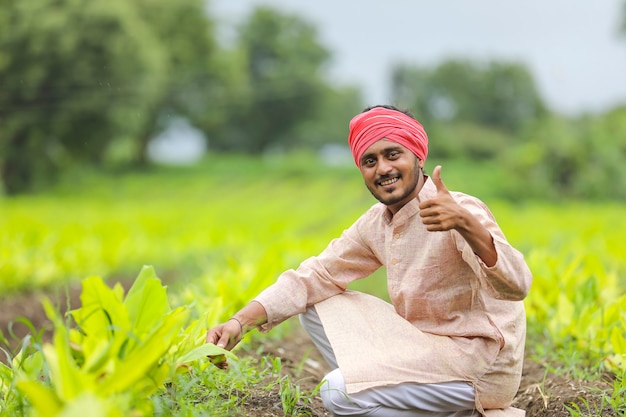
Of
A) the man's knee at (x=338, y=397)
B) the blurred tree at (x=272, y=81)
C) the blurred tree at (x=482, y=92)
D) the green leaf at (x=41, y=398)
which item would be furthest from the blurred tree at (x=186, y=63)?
the green leaf at (x=41, y=398)

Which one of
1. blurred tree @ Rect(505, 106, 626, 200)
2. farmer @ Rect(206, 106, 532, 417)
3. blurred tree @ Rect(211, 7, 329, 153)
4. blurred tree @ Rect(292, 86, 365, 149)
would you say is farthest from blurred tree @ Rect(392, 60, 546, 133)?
farmer @ Rect(206, 106, 532, 417)

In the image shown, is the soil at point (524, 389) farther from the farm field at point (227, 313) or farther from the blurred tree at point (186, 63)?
the blurred tree at point (186, 63)

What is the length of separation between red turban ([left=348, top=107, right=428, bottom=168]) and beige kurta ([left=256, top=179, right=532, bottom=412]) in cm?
16

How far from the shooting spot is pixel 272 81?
43969mm

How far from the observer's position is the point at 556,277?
4.34 meters

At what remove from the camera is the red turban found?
7.78 ft

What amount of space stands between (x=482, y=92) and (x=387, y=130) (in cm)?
4854

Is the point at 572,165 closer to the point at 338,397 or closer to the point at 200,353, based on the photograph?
the point at 338,397

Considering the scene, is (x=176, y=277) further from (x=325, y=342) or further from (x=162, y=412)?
(x=162, y=412)

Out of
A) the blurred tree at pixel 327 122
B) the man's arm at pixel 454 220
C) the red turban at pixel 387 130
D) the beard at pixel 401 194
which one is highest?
the blurred tree at pixel 327 122

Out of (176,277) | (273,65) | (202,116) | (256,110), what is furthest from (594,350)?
(273,65)

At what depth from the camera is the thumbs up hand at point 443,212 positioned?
6.75ft

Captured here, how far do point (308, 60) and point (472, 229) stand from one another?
4598 centimetres

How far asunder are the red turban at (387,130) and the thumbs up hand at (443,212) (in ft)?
1.07
